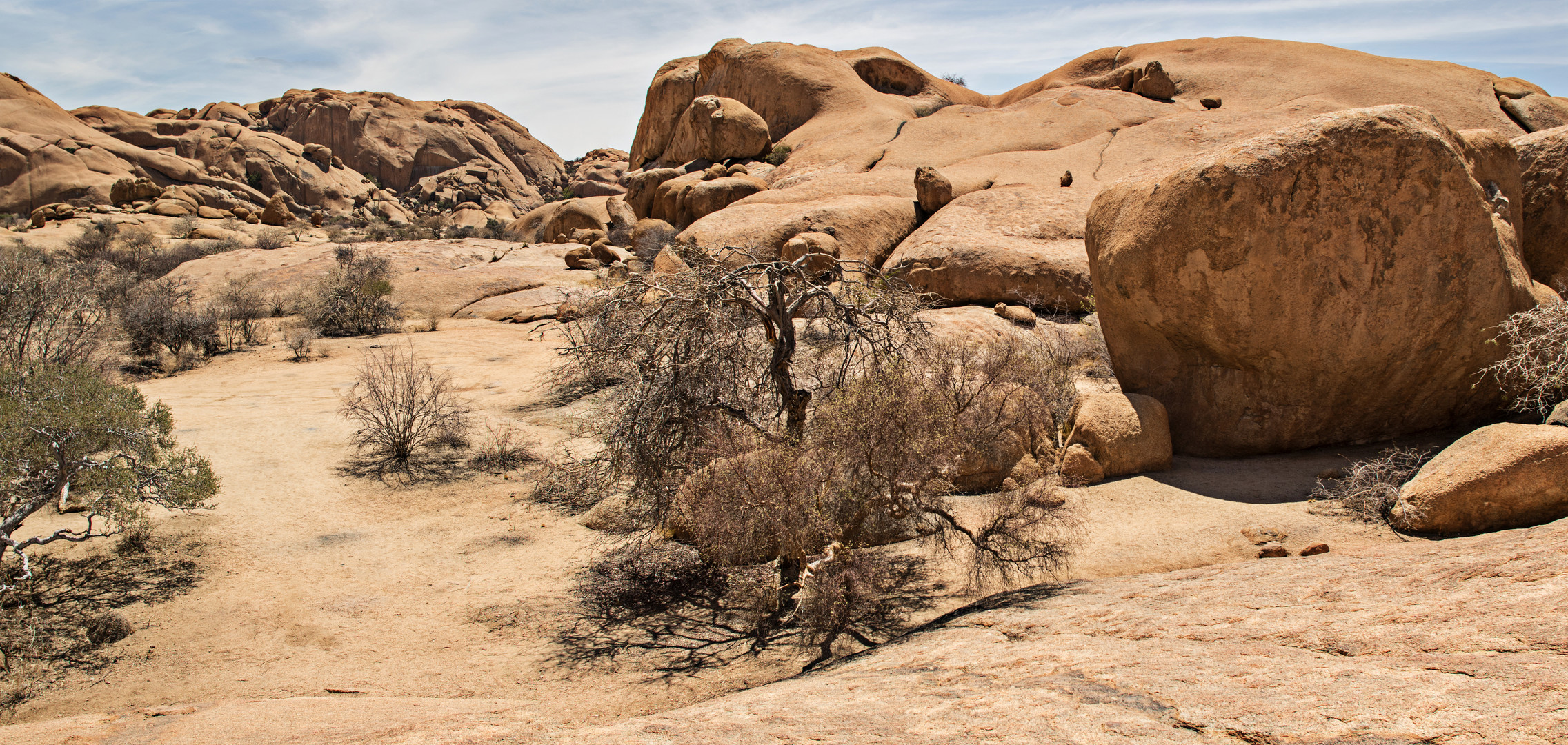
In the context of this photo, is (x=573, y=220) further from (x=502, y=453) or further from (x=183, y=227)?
(x=502, y=453)

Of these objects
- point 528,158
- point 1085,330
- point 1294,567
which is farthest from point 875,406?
point 528,158

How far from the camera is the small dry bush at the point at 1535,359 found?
248 inches

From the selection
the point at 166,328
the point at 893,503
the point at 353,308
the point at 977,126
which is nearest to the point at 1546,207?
the point at 893,503

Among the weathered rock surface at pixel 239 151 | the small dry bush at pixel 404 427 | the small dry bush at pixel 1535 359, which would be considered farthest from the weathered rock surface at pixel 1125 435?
the weathered rock surface at pixel 239 151

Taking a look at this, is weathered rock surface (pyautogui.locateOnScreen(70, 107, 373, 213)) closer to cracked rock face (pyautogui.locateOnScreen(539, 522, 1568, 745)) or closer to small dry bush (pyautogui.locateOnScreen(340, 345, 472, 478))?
small dry bush (pyautogui.locateOnScreen(340, 345, 472, 478))

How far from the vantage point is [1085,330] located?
38.1 ft

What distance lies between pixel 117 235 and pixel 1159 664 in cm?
3157

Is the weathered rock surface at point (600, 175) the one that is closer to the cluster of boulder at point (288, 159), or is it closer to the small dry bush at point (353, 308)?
the cluster of boulder at point (288, 159)

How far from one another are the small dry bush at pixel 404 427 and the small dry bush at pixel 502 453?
10.3 inches

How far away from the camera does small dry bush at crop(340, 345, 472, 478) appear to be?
9008 mm

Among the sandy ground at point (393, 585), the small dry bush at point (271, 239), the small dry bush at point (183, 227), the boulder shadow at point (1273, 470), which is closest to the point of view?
the sandy ground at point (393, 585)

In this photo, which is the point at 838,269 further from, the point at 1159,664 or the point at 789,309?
the point at 1159,664

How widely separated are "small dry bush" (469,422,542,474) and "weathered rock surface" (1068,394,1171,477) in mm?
6062

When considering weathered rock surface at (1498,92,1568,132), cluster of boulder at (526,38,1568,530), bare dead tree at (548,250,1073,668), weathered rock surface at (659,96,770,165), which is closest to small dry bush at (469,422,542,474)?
bare dead tree at (548,250,1073,668)
